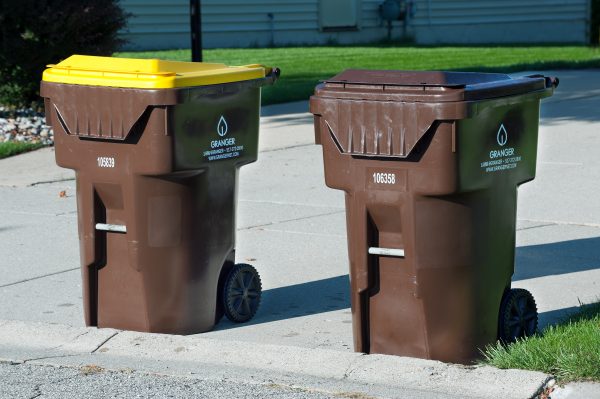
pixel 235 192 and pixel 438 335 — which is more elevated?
pixel 235 192

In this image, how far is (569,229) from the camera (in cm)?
806

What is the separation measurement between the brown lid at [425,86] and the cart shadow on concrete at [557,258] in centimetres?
188

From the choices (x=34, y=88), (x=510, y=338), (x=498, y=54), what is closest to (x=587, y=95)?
(x=34, y=88)

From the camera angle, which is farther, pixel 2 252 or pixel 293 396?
pixel 2 252

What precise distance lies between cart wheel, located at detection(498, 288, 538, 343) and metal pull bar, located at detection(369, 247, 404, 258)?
55cm

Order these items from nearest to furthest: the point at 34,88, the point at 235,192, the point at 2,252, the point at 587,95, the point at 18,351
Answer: the point at 18,351, the point at 235,192, the point at 2,252, the point at 34,88, the point at 587,95

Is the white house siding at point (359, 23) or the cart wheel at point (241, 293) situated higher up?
the white house siding at point (359, 23)

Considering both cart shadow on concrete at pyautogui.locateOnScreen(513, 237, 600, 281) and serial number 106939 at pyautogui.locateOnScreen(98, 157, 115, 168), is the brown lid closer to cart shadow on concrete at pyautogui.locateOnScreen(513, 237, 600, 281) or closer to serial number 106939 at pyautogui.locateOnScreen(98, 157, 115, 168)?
serial number 106939 at pyautogui.locateOnScreen(98, 157, 115, 168)

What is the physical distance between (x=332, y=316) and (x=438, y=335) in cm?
114

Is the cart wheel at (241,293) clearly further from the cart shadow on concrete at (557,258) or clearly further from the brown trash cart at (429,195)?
the cart shadow on concrete at (557,258)

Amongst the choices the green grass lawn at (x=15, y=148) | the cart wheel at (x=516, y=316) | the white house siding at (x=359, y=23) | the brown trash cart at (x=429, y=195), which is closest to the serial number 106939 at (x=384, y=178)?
the brown trash cart at (x=429, y=195)

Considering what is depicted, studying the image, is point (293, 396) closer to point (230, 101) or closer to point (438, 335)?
point (438, 335)

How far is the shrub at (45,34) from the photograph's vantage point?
13156 millimetres

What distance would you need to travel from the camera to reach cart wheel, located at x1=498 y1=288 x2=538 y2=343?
5.30 metres
